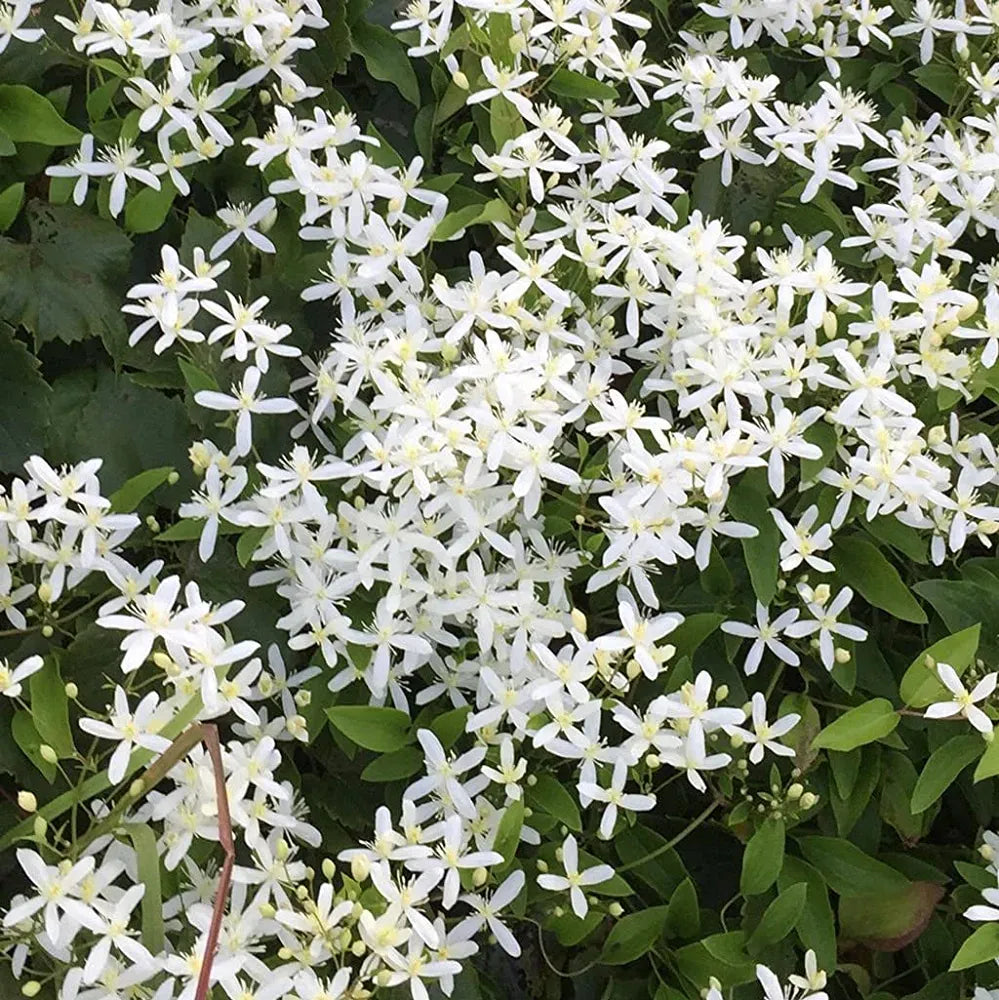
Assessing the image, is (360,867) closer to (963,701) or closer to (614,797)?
(614,797)

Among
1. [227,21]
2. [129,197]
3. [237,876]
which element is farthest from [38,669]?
[227,21]

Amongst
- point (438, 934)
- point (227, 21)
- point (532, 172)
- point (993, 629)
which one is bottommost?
point (438, 934)

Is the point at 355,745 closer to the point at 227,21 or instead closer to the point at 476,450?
the point at 476,450

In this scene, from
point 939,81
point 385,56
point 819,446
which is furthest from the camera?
point 939,81

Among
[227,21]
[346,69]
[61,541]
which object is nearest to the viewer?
[61,541]

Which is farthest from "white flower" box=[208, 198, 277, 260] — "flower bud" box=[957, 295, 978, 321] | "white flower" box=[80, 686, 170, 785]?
"flower bud" box=[957, 295, 978, 321]

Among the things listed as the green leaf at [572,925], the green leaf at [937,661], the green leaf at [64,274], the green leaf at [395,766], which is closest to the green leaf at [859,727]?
the green leaf at [937,661]

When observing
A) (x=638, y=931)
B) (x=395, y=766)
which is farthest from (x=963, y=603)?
→ (x=395, y=766)
